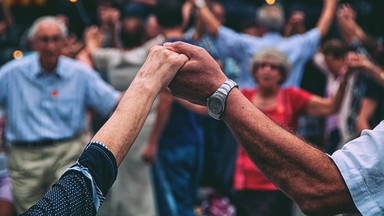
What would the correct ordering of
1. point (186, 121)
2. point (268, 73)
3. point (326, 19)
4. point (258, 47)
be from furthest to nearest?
1. point (326, 19)
2. point (258, 47)
3. point (186, 121)
4. point (268, 73)

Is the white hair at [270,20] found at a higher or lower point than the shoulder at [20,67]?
higher

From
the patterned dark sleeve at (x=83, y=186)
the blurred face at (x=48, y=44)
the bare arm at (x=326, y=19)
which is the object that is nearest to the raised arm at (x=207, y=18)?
the bare arm at (x=326, y=19)

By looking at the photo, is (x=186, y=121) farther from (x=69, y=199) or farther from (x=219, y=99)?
(x=69, y=199)

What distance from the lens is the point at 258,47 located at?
5.14m

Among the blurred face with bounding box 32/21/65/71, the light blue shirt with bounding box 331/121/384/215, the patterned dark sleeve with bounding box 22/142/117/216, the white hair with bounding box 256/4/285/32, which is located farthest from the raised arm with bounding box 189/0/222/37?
the patterned dark sleeve with bounding box 22/142/117/216

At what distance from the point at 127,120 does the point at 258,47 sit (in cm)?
373

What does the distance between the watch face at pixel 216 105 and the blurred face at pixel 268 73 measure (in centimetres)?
235

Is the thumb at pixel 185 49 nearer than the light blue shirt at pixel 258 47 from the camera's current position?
Yes

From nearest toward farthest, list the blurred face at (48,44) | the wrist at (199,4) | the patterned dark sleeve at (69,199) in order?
the patterned dark sleeve at (69,199) < the blurred face at (48,44) < the wrist at (199,4)

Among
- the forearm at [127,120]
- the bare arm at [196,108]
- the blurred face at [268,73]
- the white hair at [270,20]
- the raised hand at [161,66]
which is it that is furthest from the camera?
the white hair at [270,20]

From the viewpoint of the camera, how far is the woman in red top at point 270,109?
12.4ft

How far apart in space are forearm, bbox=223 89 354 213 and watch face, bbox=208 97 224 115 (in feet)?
0.24

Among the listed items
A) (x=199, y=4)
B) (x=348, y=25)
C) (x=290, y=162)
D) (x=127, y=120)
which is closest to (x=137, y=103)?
(x=127, y=120)

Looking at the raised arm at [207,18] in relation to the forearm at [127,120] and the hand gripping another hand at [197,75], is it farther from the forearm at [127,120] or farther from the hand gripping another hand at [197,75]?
the forearm at [127,120]
